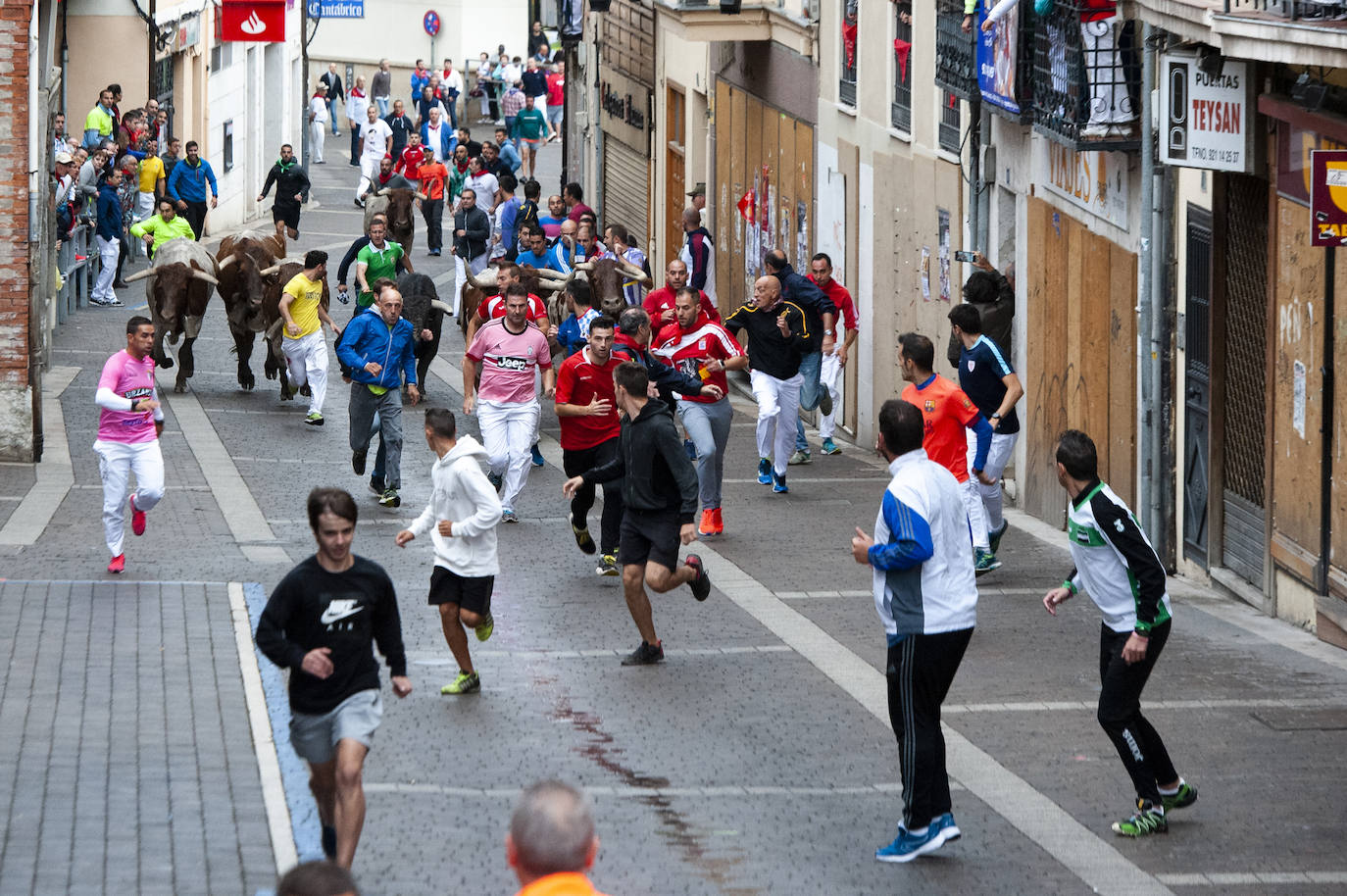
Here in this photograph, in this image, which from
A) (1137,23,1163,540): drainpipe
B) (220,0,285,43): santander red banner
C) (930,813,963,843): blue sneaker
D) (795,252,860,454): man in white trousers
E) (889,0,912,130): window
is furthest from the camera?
(220,0,285,43): santander red banner

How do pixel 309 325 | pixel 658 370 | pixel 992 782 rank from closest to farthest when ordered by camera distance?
pixel 992 782 → pixel 658 370 → pixel 309 325

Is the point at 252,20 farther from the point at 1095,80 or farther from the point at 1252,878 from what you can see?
the point at 1252,878

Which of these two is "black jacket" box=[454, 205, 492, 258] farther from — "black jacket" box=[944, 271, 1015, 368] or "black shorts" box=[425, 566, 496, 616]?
"black shorts" box=[425, 566, 496, 616]

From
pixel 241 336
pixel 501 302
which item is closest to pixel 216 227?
pixel 241 336

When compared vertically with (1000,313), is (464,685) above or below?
below

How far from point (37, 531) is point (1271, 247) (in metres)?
8.69

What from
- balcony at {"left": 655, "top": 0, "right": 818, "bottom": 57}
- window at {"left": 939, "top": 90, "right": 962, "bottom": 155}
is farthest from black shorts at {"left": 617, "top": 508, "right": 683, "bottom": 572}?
balcony at {"left": 655, "top": 0, "right": 818, "bottom": 57}

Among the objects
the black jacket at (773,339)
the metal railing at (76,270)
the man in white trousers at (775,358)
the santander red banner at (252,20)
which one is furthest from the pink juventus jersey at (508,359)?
the santander red banner at (252,20)

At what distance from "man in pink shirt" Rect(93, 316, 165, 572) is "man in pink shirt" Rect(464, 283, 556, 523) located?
2777mm

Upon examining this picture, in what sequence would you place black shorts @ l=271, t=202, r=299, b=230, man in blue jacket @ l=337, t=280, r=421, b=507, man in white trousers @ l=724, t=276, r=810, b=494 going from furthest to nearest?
black shorts @ l=271, t=202, r=299, b=230 → man in white trousers @ l=724, t=276, r=810, b=494 → man in blue jacket @ l=337, t=280, r=421, b=507

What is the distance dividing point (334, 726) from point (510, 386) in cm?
815

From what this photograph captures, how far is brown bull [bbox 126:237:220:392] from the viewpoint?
22.4 m

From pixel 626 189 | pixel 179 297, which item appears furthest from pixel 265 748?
pixel 626 189

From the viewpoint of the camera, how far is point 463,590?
35.0 ft
